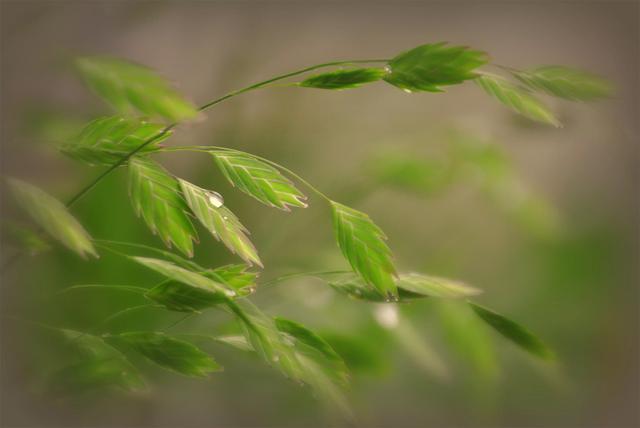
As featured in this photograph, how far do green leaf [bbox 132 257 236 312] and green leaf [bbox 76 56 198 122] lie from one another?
Answer: 9cm

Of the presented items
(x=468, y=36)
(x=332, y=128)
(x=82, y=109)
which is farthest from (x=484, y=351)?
(x=468, y=36)

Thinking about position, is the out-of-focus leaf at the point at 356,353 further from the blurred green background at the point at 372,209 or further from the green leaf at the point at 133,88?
the green leaf at the point at 133,88

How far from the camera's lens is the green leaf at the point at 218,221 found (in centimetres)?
39

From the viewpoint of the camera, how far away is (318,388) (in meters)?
0.39

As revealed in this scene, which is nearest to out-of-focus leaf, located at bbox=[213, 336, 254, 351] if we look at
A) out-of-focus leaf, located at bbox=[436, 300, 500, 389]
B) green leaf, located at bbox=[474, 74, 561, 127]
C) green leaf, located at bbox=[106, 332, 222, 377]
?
green leaf, located at bbox=[106, 332, 222, 377]

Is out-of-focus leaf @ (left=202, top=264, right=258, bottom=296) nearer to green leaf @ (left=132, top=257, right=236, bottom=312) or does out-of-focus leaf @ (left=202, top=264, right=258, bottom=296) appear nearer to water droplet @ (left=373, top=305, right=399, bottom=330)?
green leaf @ (left=132, top=257, right=236, bottom=312)

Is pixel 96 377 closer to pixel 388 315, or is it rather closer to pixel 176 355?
pixel 176 355

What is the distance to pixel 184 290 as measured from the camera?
1.33 ft

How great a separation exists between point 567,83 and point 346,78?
15cm

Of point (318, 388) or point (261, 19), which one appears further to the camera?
point (261, 19)

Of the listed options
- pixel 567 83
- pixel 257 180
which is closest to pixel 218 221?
pixel 257 180

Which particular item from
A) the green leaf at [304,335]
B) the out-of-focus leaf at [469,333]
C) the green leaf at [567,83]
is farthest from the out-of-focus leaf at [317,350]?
the out-of-focus leaf at [469,333]

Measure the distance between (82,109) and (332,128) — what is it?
69cm

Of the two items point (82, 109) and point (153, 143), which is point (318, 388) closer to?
point (153, 143)
